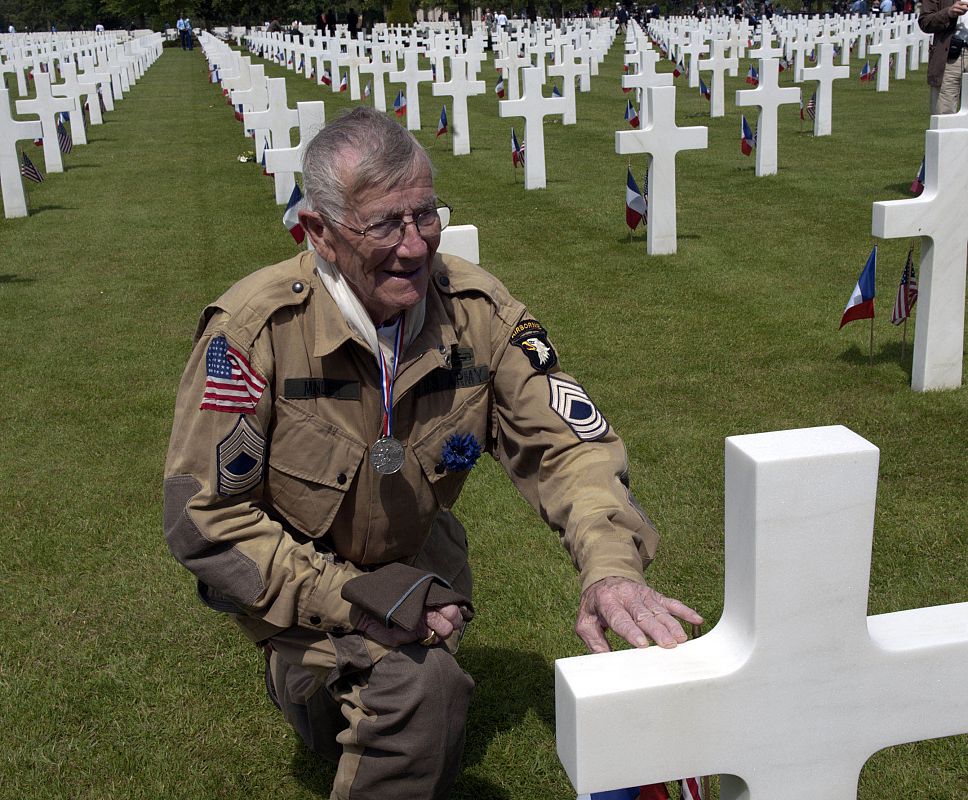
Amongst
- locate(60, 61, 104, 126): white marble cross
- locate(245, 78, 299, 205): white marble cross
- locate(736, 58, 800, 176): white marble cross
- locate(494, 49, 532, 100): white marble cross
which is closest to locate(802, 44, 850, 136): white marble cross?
locate(736, 58, 800, 176): white marble cross

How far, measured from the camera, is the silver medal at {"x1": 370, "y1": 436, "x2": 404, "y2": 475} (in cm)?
280

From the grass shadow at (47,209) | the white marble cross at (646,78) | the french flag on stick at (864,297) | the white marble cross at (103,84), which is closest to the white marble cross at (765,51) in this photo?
the white marble cross at (646,78)

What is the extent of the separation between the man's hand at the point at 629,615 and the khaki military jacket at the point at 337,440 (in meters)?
0.22

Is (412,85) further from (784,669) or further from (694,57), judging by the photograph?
(784,669)

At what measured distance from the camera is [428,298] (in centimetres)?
289

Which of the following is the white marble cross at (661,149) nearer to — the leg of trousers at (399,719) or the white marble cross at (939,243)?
the white marble cross at (939,243)

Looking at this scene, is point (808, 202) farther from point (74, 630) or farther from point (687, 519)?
point (74, 630)

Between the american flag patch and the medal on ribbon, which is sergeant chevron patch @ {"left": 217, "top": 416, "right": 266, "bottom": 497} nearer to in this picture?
the american flag patch

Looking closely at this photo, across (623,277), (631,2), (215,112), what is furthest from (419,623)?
(631,2)

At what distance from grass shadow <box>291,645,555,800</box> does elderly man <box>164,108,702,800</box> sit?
0.59 metres

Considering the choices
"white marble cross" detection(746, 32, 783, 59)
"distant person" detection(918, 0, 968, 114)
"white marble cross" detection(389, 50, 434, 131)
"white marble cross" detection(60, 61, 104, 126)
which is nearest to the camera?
"distant person" detection(918, 0, 968, 114)

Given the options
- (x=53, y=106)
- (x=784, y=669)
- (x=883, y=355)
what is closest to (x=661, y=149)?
(x=883, y=355)

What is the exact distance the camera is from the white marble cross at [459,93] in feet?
53.2

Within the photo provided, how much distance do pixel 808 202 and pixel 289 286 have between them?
9892mm
